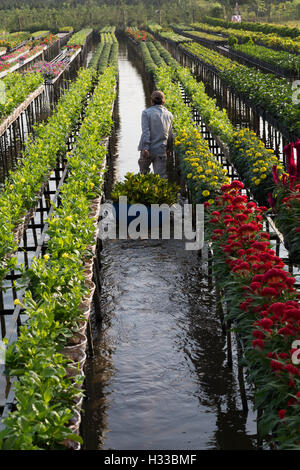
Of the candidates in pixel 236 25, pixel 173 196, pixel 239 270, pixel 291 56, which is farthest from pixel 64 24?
pixel 239 270

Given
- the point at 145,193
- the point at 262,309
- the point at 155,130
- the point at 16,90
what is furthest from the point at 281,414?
the point at 16,90

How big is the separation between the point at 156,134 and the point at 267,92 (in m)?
5.84

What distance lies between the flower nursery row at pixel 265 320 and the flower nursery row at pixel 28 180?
2299 millimetres

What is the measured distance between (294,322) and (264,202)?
18.3 ft

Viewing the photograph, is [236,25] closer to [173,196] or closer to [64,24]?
[64,24]

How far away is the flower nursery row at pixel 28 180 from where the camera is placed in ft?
25.8

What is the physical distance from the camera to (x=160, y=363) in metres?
7.07

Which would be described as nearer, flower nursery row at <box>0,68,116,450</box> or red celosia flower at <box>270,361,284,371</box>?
flower nursery row at <box>0,68,116,450</box>

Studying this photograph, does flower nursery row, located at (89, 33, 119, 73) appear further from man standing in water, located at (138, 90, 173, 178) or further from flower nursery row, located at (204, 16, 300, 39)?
man standing in water, located at (138, 90, 173, 178)

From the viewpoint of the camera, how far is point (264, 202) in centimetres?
1019

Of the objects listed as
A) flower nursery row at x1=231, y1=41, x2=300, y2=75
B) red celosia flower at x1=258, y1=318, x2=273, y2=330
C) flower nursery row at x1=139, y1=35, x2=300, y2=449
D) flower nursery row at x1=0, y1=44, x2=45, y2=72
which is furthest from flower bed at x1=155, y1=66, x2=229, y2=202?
flower nursery row at x1=0, y1=44, x2=45, y2=72

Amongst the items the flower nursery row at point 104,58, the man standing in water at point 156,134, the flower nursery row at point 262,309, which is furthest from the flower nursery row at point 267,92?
the flower nursery row at point 104,58

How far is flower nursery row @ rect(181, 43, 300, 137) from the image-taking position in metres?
14.0

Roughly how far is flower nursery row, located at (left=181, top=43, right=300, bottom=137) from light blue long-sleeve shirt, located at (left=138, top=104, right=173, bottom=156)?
9.11 feet
